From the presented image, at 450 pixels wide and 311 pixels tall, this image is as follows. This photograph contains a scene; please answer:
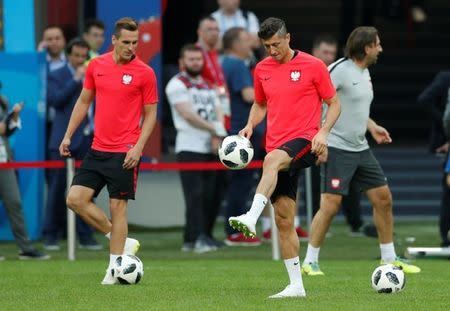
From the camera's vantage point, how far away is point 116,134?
12070mm

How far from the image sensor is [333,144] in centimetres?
1319

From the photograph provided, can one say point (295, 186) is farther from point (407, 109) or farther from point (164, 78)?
point (407, 109)

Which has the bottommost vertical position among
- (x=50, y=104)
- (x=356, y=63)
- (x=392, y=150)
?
(x=392, y=150)

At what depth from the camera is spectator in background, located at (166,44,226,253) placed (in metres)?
15.7

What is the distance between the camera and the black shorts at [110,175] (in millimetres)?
12031

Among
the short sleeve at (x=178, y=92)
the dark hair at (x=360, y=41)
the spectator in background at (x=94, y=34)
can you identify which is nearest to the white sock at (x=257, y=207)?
the dark hair at (x=360, y=41)

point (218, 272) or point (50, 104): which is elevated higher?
point (50, 104)

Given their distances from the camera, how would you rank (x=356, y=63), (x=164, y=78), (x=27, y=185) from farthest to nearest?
(x=164, y=78) → (x=27, y=185) → (x=356, y=63)

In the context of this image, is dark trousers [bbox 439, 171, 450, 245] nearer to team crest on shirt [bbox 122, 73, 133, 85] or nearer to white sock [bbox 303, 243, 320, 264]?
white sock [bbox 303, 243, 320, 264]

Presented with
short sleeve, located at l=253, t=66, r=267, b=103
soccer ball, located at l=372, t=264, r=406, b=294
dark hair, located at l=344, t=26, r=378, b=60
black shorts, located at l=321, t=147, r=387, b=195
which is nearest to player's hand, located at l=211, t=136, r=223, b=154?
black shorts, located at l=321, t=147, r=387, b=195

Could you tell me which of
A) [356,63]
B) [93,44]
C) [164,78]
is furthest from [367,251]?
[164,78]

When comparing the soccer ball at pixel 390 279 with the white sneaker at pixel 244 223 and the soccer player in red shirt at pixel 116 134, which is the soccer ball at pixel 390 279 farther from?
the soccer player in red shirt at pixel 116 134

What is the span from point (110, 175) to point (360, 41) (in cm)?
281

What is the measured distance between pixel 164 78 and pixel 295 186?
947 centimetres
